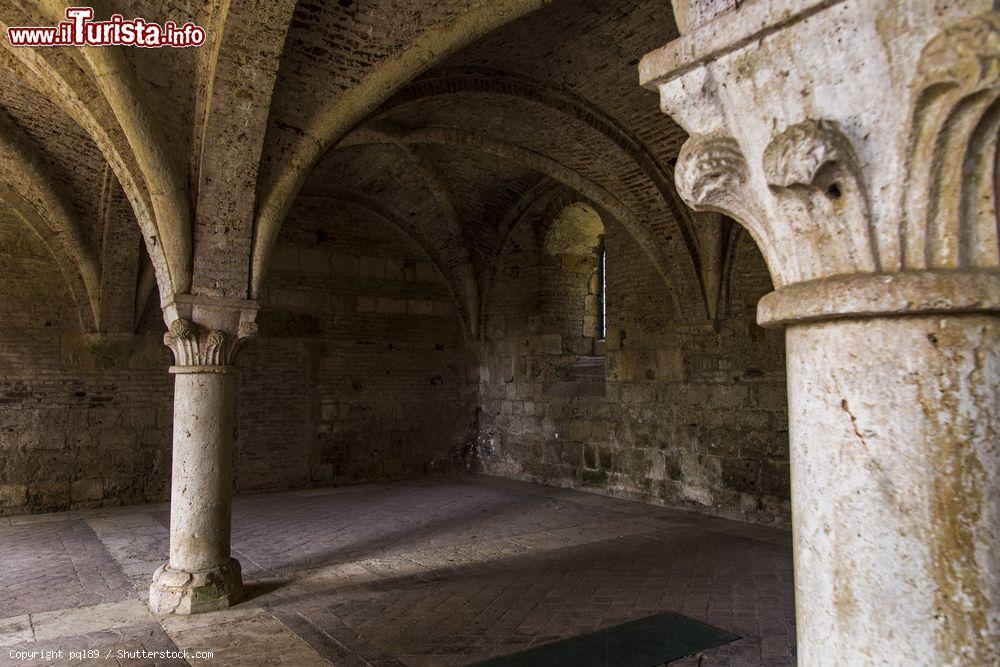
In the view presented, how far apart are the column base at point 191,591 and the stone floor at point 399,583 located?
0.11 metres

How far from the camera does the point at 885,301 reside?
1.19 m

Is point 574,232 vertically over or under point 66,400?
over

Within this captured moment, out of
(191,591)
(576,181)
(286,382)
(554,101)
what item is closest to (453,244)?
(576,181)

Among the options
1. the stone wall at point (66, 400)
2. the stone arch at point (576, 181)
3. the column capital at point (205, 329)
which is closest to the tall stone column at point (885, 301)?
the column capital at point (205, 329)

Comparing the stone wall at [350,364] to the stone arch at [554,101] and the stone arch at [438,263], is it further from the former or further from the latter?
the stone arch at [554,101]

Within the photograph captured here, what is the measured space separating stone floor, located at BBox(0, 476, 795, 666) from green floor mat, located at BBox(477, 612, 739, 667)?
92mm

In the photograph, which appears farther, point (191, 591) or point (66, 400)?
point (66, 400)

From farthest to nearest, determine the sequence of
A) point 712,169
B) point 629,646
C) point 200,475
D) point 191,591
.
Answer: point 200,475, point 191,591, point 629,646, point 712,169

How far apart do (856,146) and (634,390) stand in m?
7.14

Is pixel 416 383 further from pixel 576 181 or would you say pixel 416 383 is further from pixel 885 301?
pixel 885 301

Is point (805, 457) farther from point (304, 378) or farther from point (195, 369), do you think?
point (304, 378)

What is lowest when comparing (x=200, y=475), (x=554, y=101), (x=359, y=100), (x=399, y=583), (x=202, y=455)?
(x=399, y=583)

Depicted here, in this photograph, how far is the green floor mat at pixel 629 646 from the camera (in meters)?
3.23

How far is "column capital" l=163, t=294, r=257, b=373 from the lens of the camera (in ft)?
14.0
